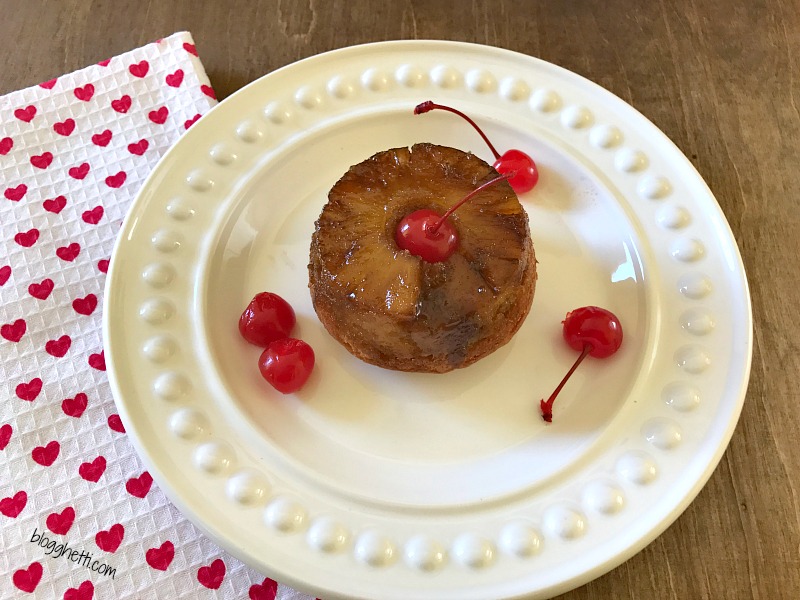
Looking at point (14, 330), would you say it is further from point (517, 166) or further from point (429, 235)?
point (517, 166)

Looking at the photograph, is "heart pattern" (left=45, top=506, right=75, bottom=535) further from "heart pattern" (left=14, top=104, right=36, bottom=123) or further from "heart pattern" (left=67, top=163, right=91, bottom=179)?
"heart pattern" (left=14, top=104, right=36, bottom=123)

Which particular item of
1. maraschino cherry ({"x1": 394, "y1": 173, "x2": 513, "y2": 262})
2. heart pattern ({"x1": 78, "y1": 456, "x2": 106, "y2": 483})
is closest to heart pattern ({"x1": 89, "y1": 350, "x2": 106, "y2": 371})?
heart pattern ({"x1": 78, "y1": 456, "x2": 106, "y2": 483})

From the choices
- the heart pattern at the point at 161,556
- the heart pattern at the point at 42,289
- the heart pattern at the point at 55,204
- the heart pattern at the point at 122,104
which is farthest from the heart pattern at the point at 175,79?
the heart pattern at the point at 161,556

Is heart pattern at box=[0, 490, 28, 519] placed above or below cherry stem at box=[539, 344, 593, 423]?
below

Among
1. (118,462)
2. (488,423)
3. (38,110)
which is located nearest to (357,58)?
(38,110)

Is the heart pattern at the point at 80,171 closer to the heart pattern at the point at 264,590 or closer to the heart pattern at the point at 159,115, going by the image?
the heart pattern at the point at 159,115

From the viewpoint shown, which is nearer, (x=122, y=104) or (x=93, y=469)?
(x=93, y=469)

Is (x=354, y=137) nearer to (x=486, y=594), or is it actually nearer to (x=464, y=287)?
(x=464, y=287)

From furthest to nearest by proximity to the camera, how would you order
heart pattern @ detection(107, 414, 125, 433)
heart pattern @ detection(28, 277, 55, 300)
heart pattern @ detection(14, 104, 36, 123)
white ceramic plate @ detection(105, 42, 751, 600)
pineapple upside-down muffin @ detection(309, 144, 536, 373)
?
heart pattern @ detection(14, 104, 36, 123) → heart pattern @ detection(28, 277, 55, 300) → heart pattern @ detection(107, 414, 125, 433) → pineapple upside-down muffin @ detection(309, 144, 536, 373) → white ceramic plate @ detection(105, 42, 751, 600)

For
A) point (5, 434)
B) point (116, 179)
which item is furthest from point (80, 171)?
point (5, 434)
